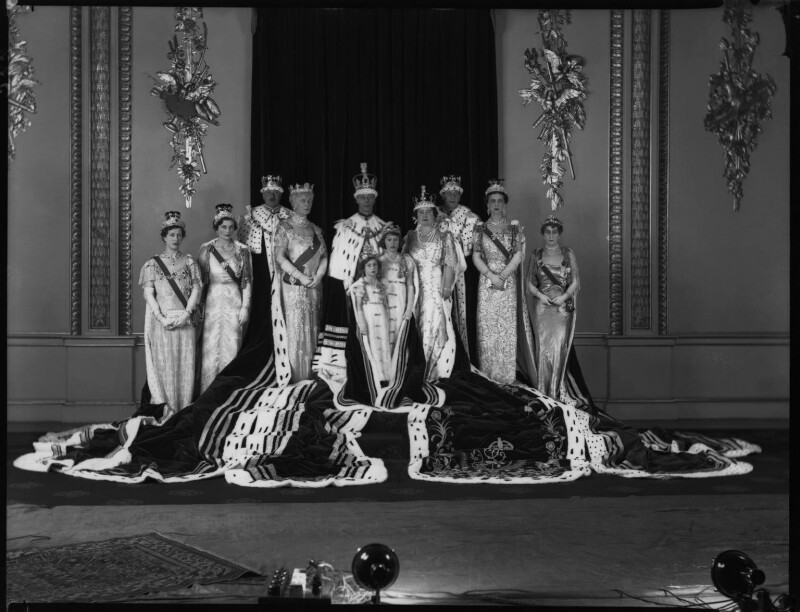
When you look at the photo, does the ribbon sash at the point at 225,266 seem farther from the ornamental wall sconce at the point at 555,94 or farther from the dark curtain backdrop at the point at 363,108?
the ornamental wall sconce at the point at 555,94

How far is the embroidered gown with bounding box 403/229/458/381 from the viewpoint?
7.15 m

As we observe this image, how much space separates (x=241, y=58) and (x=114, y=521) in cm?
471

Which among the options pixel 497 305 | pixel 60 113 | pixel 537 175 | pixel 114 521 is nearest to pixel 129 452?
pixel 114 521

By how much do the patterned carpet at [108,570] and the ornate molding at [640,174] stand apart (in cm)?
522

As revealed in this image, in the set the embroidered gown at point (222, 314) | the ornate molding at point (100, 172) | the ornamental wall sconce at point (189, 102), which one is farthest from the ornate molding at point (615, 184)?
the ornate molding at point (100, 172)

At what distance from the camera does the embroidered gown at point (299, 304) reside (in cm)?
721

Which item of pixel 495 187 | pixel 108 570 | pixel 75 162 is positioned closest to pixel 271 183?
pixel 495 187

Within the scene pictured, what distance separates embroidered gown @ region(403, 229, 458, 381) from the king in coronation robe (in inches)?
5.2

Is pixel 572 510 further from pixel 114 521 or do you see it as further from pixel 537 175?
pixel 537 175

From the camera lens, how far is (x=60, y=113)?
8234mm

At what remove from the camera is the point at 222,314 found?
7.24 m

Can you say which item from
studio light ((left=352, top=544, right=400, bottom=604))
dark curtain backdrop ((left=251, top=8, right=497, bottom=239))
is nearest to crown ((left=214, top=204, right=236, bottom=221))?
dark curtain backdrop ((left=251, top=8, right=497, bottom=239))

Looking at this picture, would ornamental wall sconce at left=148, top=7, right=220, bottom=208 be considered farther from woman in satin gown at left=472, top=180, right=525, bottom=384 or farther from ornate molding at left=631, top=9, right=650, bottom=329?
ornate molding at left=631, top=9, right=650, bottom=329

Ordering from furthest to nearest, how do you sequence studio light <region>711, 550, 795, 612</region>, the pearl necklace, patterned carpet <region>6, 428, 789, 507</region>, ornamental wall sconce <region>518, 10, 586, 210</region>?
ornamental wall sconce <region>518, 10, 586, 210</region>, the pearl necklace, patterned carpet <region>6, 428, 789, 507</region>, studio light <region>711, 550, 795, 612</region>
